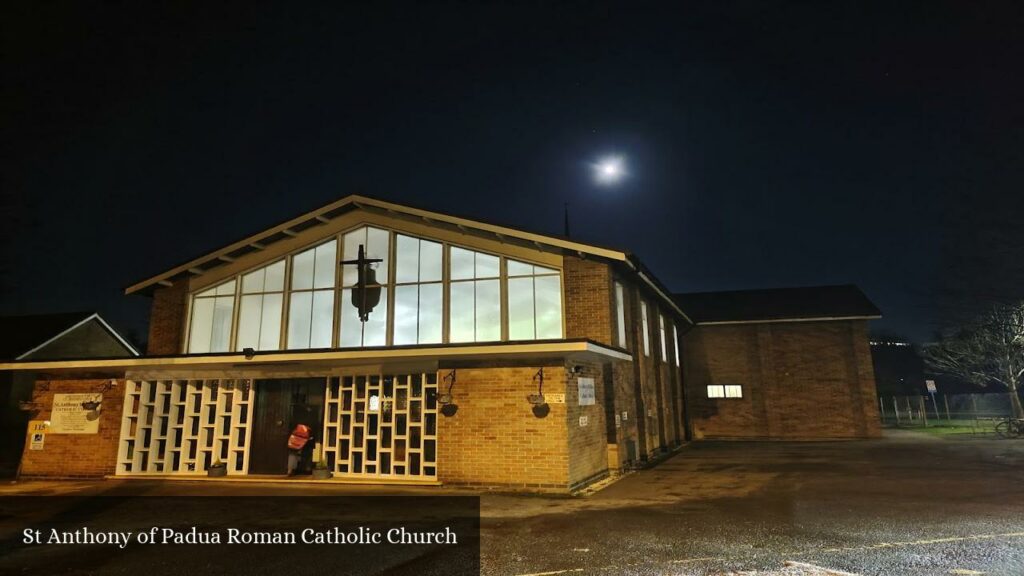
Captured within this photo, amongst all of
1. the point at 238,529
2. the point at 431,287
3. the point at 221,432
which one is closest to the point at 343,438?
the point at 221,432

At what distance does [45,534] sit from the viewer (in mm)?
7688

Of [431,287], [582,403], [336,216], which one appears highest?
[336,216]

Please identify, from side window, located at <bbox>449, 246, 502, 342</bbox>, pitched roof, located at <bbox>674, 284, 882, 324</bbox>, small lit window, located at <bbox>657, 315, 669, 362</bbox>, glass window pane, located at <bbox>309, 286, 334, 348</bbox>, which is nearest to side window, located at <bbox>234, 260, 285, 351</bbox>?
glass window pane, located at <bbox>309, 286, 334, 348</bbox>

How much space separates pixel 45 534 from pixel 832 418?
25033 mm

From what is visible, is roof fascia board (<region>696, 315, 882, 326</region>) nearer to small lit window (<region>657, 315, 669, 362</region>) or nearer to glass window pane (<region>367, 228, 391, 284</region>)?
small lit window (<region>657, 315, 669, 362</region>)

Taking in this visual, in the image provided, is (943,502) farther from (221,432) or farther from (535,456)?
(221,432)

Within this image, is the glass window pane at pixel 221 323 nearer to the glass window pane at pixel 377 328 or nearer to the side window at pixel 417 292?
the glass window pane at pixel 377 328

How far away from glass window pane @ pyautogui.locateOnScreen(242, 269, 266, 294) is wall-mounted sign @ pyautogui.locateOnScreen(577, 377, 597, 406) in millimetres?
9057

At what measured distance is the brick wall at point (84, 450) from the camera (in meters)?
13.5

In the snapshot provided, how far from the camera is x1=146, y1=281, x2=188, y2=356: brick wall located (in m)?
15.1

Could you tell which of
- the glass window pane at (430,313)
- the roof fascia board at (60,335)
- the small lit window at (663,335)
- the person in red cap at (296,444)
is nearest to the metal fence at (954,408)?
the small lit window at (663,335)

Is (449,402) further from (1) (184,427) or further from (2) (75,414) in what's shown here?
(2) (75,414)

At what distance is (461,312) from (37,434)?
11038mm

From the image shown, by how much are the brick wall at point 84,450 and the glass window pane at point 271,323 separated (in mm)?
3486
